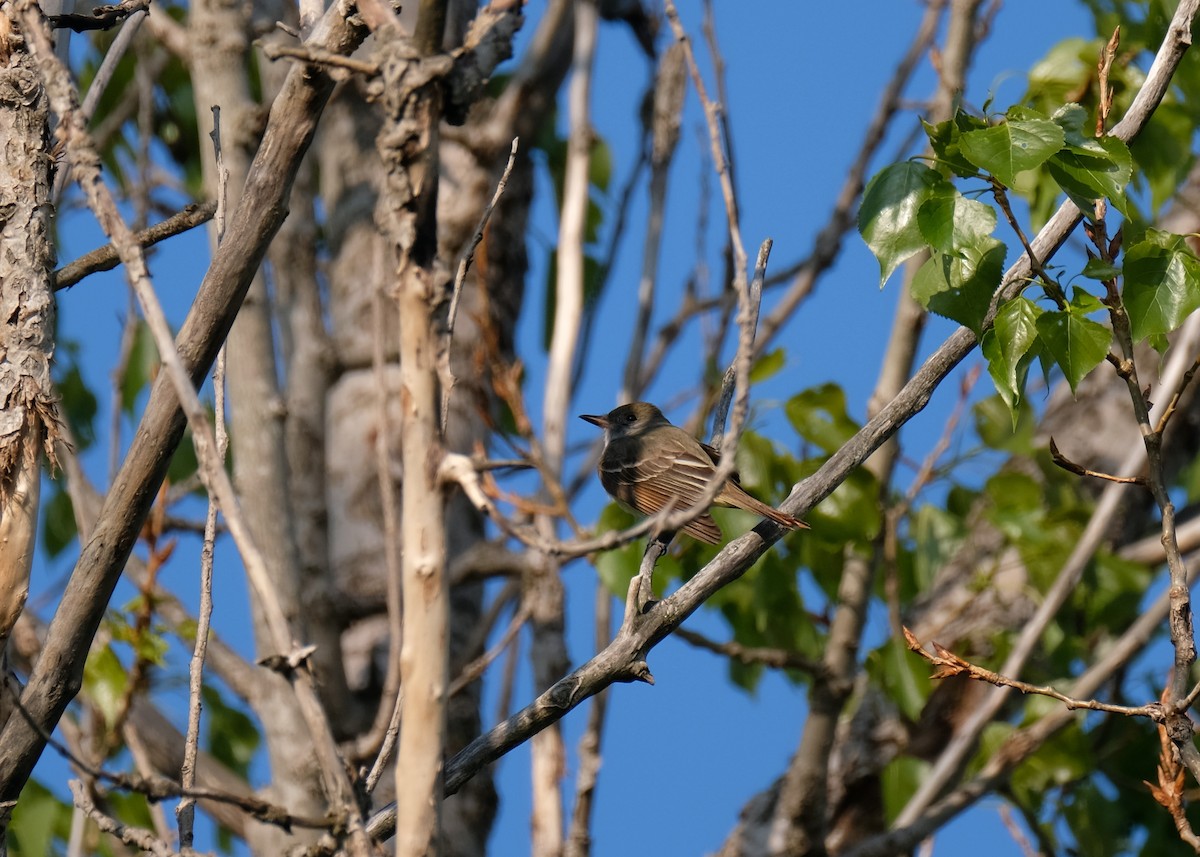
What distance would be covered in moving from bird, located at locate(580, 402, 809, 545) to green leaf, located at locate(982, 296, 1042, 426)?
2.32 meters

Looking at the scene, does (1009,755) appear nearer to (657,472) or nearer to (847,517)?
(847,517)

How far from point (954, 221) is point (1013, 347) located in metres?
0.31

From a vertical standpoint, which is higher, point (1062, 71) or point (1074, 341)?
point (1062, 71)

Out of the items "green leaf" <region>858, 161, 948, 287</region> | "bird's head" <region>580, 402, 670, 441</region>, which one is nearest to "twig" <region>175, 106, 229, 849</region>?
"green leaf" <region>858, 161, 948, 287</region>

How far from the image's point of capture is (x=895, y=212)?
9.55 feet

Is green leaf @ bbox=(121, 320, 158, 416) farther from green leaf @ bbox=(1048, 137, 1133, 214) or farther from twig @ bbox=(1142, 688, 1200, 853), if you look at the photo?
twig @ bbox=(1142, 688, 1200, 853)

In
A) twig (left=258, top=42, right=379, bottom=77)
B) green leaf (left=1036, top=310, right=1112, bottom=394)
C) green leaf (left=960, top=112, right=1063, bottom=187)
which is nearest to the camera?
twig (left=258, top=42, right=379, bottom=77)

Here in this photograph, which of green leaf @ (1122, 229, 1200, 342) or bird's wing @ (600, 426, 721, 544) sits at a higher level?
bird's wing @ (600, 426, 721, 544)

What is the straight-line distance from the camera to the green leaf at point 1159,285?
2746 millimetres

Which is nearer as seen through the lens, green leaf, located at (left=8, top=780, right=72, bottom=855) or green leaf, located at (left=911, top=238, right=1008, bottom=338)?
green leaf, located at (left=911, top=238, right=1008, bottom=338)

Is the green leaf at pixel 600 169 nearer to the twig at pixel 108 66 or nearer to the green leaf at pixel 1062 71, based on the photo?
the green leaf at pixel 1062 71

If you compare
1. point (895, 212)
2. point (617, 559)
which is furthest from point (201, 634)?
point (617, 559)

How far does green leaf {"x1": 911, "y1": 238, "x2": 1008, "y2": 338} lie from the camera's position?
282 centimetres

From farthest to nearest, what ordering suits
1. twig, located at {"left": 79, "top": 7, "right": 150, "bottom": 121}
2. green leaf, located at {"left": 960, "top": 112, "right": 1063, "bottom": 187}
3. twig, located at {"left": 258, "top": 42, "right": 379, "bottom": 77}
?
twig, located at {"left": 79, "top": 7, "right": 150, "bottom": 121}, green leaf, located at {"left": 960, "top": 112, "right": 1063, "bottom": 187}, twig, located at {"left": 258, "top": 42, "right": 379, "bottom": 77}
